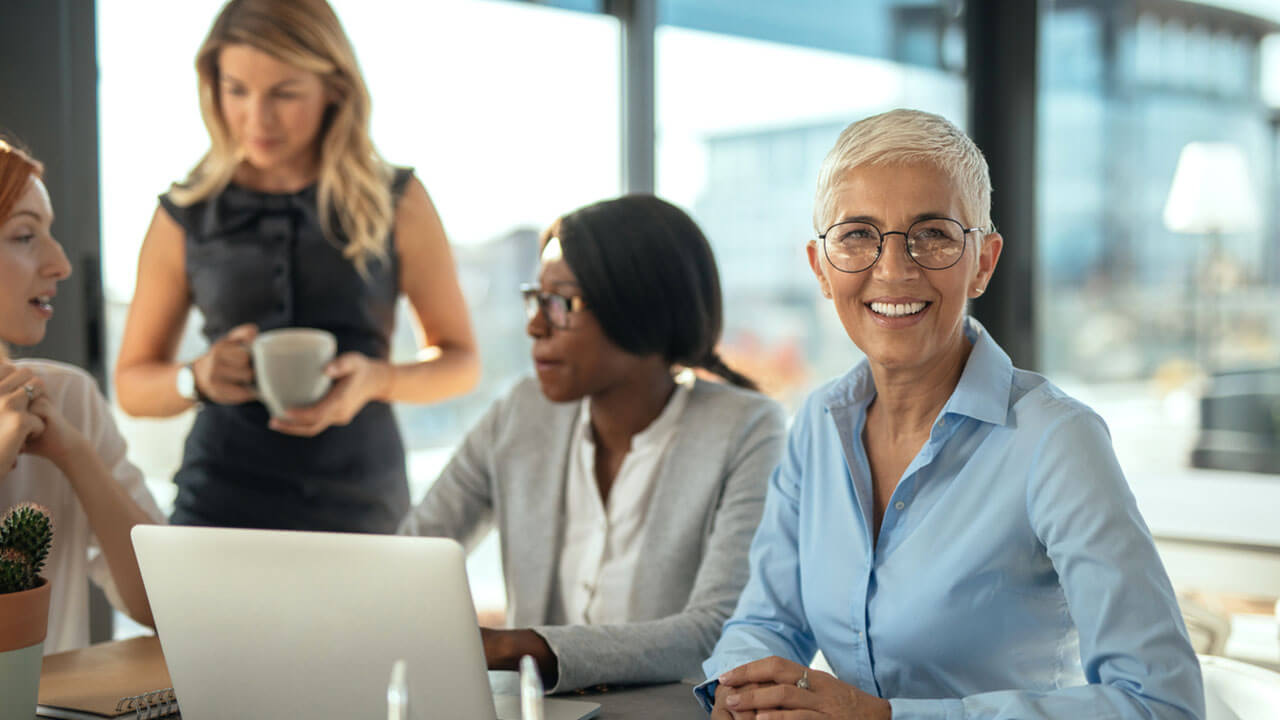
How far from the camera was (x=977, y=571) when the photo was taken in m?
1.32

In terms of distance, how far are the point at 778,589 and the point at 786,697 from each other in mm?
291

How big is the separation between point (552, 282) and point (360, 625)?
3.00 feet

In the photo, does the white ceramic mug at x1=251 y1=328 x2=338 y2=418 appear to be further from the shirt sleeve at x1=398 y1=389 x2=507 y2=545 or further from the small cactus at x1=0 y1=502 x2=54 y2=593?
the small cactus at x1=0 y1=502 x2=54 y2=593

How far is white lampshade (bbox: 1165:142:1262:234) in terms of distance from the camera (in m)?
4.10

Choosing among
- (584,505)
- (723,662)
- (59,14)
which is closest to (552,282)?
(584,505)

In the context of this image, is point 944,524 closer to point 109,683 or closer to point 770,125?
point 109,683

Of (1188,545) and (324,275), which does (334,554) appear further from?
(1188,545)

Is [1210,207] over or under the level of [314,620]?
over

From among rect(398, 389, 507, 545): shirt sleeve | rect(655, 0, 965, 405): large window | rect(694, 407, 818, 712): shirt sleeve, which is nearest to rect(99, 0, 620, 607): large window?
rect(655, 0, 965, 405): large window

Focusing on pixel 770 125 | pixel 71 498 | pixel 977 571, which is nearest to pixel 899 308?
pixel 977 571

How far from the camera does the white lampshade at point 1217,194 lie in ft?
13.5

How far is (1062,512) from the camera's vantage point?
1.24 metres

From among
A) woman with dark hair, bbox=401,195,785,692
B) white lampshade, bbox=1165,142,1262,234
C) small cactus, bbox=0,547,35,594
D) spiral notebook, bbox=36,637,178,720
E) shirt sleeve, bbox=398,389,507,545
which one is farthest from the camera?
white lampshade, bbox=1165,142,1262,234

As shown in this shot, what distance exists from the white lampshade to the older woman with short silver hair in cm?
306
